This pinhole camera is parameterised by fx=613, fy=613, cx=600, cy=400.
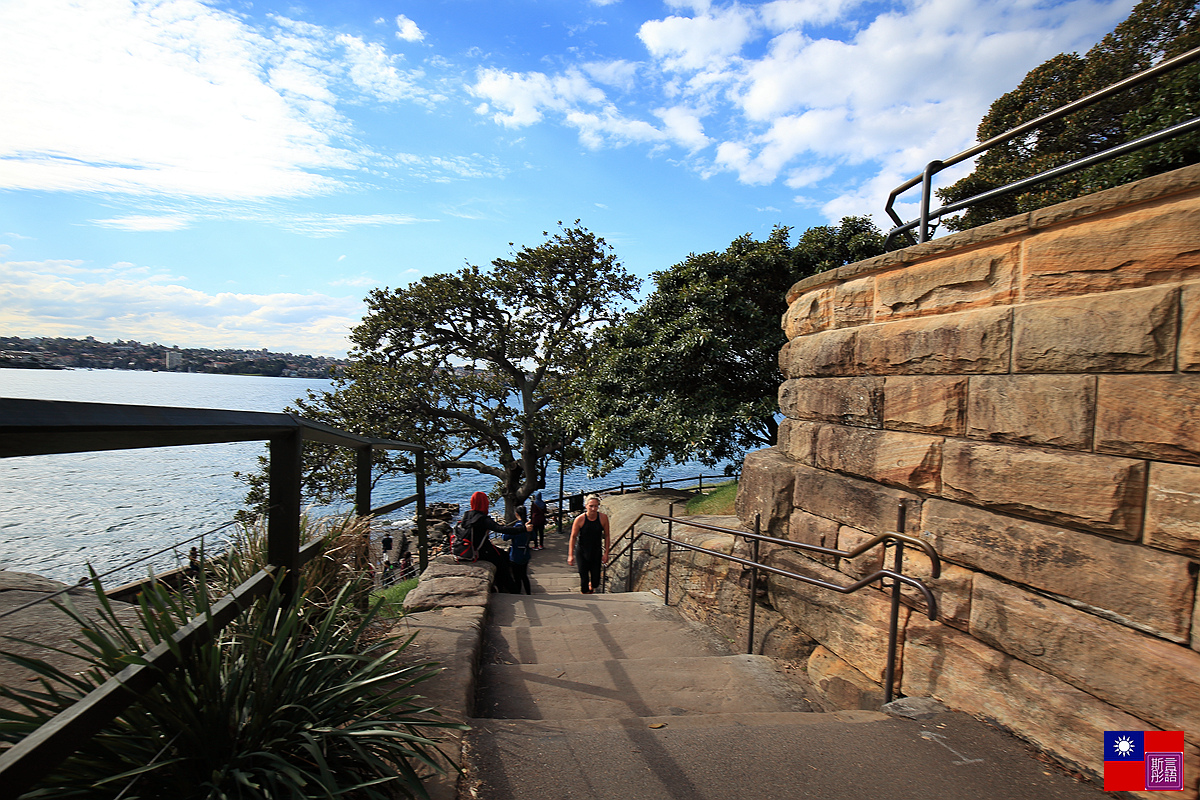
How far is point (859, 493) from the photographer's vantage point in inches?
144

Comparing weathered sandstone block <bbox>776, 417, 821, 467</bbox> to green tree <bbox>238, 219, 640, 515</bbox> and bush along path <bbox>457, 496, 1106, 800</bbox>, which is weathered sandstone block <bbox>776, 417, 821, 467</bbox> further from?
green tree <bbox>238, 219, 640, 515</bbox>

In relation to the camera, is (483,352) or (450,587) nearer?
(450,587)

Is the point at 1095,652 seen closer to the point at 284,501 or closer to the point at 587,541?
the point at 284,501

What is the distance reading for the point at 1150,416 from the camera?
222cm

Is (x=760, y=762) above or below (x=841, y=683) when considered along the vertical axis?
above

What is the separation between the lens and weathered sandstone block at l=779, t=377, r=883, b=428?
3611mm

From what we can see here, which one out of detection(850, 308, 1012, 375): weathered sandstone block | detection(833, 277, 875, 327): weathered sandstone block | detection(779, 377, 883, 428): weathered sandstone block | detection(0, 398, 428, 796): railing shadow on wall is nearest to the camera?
detection(0, 398, 428, 796): railing shadow on wall

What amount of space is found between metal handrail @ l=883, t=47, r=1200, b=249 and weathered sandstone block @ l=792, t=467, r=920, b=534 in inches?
60.1

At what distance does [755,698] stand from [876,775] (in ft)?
4.12

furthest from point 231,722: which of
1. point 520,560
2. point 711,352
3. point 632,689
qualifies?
point 711,352

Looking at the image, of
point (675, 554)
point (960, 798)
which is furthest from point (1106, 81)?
point (960, 798)

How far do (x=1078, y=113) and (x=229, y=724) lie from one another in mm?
14535

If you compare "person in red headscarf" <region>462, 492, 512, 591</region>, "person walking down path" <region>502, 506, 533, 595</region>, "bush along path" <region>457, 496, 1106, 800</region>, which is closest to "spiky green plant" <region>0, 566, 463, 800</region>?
"bush along path" <region>457, 496, 1106, 800</region>

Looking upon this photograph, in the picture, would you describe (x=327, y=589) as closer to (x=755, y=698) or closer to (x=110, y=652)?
(x=110, y=652)
